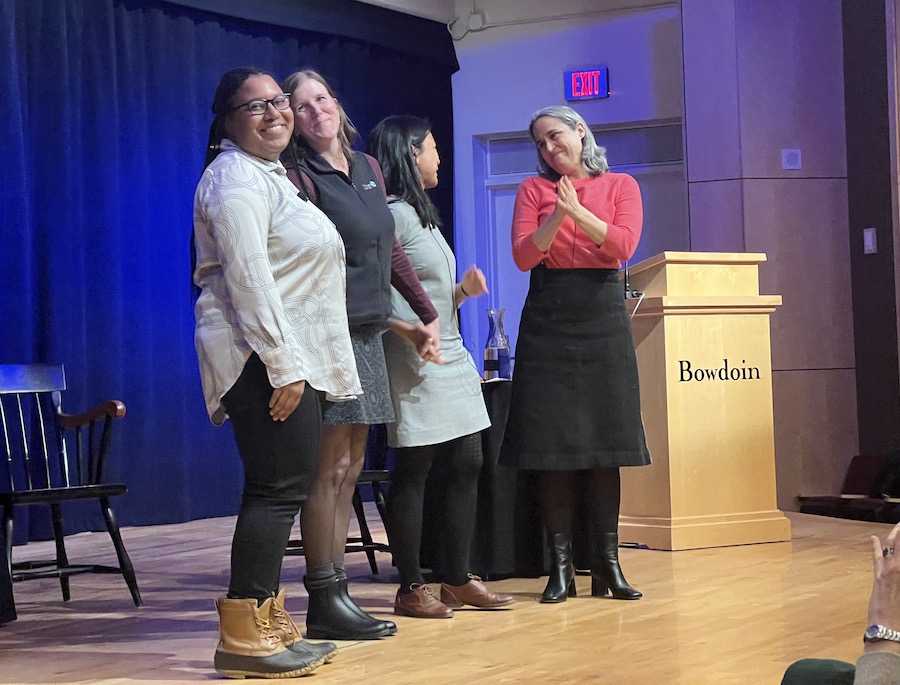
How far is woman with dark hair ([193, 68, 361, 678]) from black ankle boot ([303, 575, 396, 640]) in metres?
0.23

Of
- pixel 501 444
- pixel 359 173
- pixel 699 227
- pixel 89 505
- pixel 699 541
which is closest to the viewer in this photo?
pixel 359 173

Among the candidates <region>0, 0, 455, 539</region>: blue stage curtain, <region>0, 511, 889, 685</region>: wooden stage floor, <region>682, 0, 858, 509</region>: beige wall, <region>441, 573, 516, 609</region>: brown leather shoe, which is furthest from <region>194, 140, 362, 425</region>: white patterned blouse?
<region>682, 0, 858, 509</region>: beige wall

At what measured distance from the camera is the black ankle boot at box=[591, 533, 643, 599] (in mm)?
3471

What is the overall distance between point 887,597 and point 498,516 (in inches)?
108

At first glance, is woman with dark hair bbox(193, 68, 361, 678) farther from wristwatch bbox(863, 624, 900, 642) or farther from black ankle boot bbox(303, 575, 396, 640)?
wristwatch bbox(863, 624, 900, 642)

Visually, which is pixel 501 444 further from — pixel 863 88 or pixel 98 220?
pixel 863 88

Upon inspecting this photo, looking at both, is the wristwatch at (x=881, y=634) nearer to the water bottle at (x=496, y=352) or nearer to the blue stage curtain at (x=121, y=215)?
the water bottle at (x=496, y=352)

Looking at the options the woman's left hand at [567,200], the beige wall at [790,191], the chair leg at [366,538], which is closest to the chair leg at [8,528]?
the chair leg at [366,538]

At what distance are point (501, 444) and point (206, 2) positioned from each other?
387cm

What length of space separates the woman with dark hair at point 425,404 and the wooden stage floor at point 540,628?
11 centimetres

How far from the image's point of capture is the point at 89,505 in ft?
19.9

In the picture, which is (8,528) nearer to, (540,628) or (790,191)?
(540,628)

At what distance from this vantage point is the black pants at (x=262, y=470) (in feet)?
8.39

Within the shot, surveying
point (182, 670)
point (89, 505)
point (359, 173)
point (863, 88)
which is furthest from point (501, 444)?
point (863, 88)
